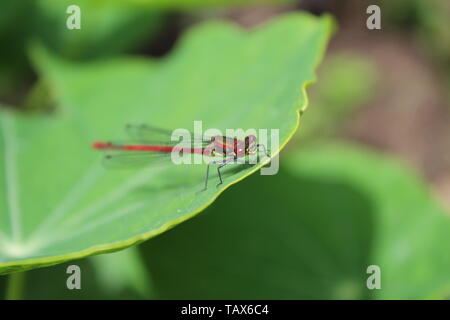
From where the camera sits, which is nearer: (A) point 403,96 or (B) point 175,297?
(B) point 175,297

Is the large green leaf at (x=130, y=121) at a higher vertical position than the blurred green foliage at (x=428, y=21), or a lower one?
lower

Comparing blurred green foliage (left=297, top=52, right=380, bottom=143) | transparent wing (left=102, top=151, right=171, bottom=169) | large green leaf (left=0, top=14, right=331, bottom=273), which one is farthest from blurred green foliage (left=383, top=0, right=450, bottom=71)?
transparent wing (left=102, top=151, right=171, bottom=169)

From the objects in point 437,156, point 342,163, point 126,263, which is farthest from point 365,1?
point 126,263

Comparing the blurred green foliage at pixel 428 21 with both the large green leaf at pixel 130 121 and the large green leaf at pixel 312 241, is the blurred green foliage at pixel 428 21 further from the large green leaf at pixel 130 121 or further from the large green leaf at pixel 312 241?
the large green leaf at pixel 130 121

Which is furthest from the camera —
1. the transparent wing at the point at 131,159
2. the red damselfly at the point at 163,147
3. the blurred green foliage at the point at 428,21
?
the blurred green foliage at the point at 428,21

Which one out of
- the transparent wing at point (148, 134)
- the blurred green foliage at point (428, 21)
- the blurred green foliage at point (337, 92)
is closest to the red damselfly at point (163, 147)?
the transparent wing at point (148, 134)

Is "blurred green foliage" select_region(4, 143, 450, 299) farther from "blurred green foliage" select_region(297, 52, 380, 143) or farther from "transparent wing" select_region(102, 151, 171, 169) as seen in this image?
"blurred green foliage" select_region(297, 52, 380, 143)

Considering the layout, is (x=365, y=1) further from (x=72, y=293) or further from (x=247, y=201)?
(x=72, y=293)
